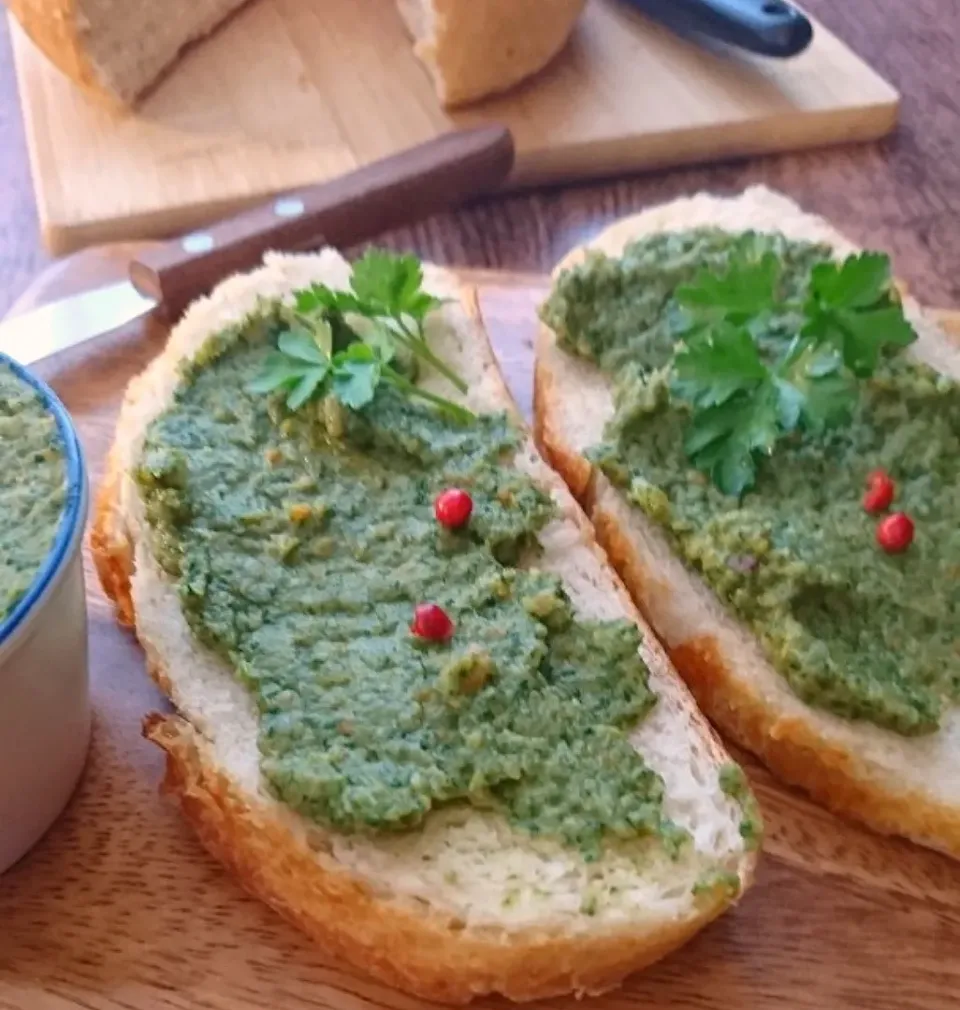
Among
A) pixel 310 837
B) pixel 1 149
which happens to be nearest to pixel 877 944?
pixel 310 837

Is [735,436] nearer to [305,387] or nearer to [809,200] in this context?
[305,387]

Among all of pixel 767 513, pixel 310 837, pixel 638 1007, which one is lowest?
pixel 638 1007

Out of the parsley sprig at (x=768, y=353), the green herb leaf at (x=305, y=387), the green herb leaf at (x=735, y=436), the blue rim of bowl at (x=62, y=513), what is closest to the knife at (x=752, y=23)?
the parsley sprig at (x=768, y=353)

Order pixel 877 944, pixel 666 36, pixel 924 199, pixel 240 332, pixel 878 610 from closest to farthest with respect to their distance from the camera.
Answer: pixel 877 944, pixel 878 610, pixel 240 332, pixel 924 199, pixel 666 36

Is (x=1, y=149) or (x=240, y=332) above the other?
(x=240, y=332)

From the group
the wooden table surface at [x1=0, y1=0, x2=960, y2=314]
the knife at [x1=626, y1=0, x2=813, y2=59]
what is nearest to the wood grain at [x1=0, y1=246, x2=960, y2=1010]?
the wooden table surface at [x1=0, y1=0, x2=960, y2=314]

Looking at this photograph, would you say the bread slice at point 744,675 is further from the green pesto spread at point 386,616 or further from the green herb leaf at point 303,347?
the green herb leaf at point 303,347

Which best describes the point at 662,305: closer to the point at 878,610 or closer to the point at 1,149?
the point at 878,610
